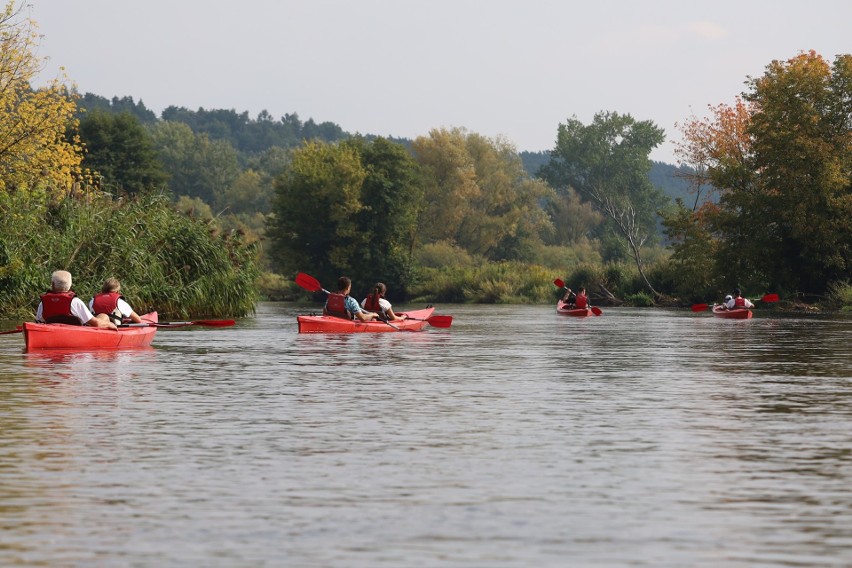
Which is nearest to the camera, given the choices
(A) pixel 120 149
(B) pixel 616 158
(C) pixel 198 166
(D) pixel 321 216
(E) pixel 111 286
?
(E) pixel 111 286

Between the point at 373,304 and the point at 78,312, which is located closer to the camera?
the point at 78,312

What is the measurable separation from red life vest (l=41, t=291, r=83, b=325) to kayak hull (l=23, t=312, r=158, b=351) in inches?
6.4

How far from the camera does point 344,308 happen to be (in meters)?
28.1

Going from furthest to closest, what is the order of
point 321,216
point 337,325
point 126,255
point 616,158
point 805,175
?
point 616,158 → point 321,216 → point 805,175 → point 126,255 → point 337,325

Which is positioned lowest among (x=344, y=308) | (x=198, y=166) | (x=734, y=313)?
(x=734, y=313)

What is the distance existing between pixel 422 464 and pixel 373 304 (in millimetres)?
19526

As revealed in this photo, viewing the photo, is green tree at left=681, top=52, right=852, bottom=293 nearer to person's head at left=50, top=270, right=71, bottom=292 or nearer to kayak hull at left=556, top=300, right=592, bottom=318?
kayak hull at left=556, top=300, right=592, bottom=318

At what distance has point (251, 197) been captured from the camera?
12775cm

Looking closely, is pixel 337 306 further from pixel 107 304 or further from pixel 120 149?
pixel 120 149

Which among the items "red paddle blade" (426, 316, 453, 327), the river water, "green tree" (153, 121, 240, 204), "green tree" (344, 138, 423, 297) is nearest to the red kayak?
"red paddle blade" (426, 316, 453, 327)

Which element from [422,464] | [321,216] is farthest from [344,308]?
[321,216]

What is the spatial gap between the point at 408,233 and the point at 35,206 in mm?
49421

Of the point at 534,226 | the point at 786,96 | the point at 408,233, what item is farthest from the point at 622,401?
the point at 534,226

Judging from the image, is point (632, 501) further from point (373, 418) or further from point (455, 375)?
point (455, 375)
